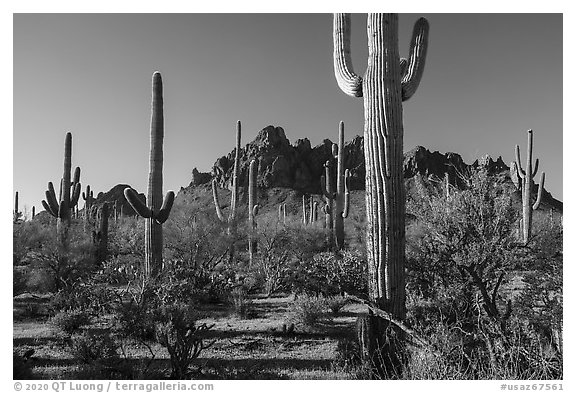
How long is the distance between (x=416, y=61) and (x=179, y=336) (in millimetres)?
5320

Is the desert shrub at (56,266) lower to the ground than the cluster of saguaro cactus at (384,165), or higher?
lower

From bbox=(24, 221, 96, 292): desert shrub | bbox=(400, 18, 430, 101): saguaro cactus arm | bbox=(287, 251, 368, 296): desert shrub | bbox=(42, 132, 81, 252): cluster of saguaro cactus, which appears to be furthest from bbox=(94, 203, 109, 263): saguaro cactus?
bbox=(400, 18, 430, 101): saguaro cactus arm

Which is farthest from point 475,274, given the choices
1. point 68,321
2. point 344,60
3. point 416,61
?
point 68,321

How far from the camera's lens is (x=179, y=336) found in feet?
19.7

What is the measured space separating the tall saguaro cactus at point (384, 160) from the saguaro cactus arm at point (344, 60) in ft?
0.11

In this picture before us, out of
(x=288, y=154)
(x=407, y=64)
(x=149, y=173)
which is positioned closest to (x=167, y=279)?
(x=149, y=173)

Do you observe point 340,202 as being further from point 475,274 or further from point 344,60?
point 475,274

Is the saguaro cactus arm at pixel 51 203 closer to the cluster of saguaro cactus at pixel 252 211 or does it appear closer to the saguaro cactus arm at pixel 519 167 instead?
the cluster of saguaro cactus at pixel 252 211

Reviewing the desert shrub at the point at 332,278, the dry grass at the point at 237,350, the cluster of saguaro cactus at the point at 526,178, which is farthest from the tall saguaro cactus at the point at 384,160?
the cluster of saguaro cactus at the point at 526,178

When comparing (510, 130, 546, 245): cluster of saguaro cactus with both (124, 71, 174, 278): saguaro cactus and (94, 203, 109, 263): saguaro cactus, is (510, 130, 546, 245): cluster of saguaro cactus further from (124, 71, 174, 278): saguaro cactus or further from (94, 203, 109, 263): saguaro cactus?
(94, 203, 109, 263): saguaro cactus

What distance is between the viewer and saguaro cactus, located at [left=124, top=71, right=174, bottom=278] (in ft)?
34.4

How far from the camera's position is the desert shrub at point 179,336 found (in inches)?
225

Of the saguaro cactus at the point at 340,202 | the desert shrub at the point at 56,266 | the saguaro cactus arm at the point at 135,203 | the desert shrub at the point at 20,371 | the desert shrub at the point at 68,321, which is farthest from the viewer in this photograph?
the saguaro cactus at the point at 340,202
